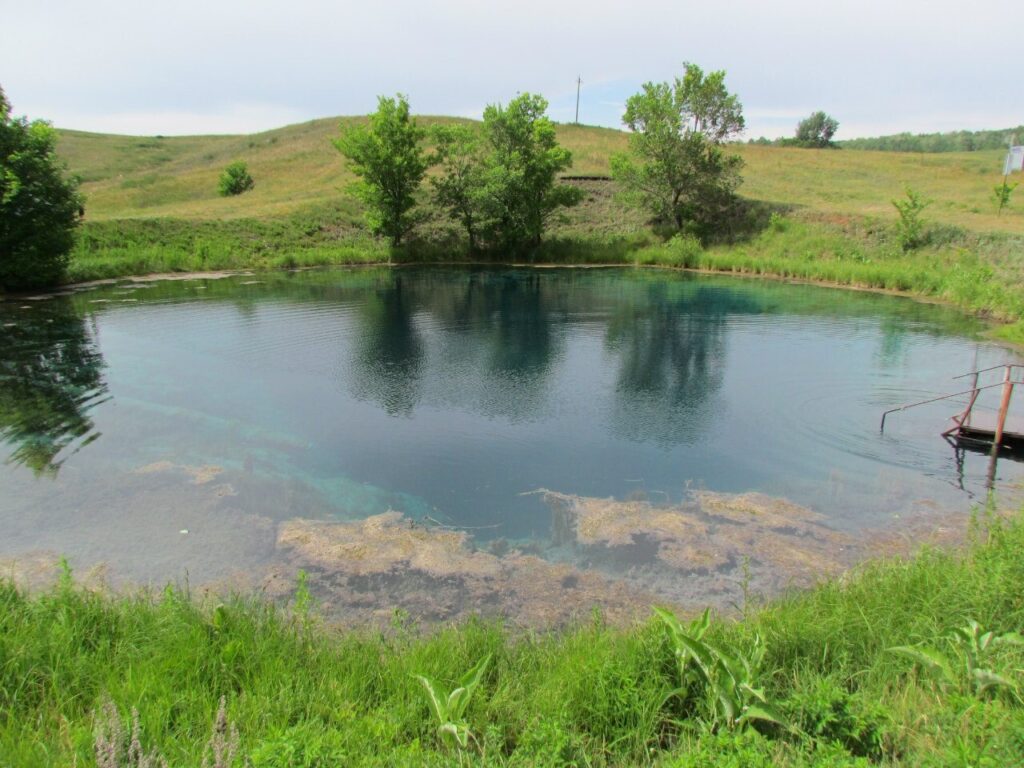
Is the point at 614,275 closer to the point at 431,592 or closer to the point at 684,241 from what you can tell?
the point at 684,241

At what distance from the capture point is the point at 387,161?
39031mm

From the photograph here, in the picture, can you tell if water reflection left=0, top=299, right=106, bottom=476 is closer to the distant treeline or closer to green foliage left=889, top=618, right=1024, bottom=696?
green foliage left=889, top=618, right=1024, bottom=696

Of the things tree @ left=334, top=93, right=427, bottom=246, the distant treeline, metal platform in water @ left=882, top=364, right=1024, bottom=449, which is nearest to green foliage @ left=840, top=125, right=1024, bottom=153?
the distant treeline

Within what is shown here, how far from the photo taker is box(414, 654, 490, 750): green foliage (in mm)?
4453

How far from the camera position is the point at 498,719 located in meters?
5.04

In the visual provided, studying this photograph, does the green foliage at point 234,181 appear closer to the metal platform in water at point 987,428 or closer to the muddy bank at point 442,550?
the muddy bank at point 442,550

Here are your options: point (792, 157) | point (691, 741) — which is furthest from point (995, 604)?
point (792, 157)

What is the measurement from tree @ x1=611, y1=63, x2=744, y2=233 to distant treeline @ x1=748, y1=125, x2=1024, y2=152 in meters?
71.0

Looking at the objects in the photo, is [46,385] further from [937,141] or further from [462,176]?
[937,141]

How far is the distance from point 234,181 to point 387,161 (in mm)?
23395

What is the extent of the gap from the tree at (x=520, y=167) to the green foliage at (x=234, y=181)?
26309mm

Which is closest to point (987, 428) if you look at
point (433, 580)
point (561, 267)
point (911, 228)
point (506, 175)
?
point (433, 580)

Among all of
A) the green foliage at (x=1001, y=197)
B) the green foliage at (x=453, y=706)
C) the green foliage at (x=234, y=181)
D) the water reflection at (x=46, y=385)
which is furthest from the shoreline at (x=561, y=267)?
the green foliage at (x=234, y=181)

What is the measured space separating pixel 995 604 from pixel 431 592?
5750mm
